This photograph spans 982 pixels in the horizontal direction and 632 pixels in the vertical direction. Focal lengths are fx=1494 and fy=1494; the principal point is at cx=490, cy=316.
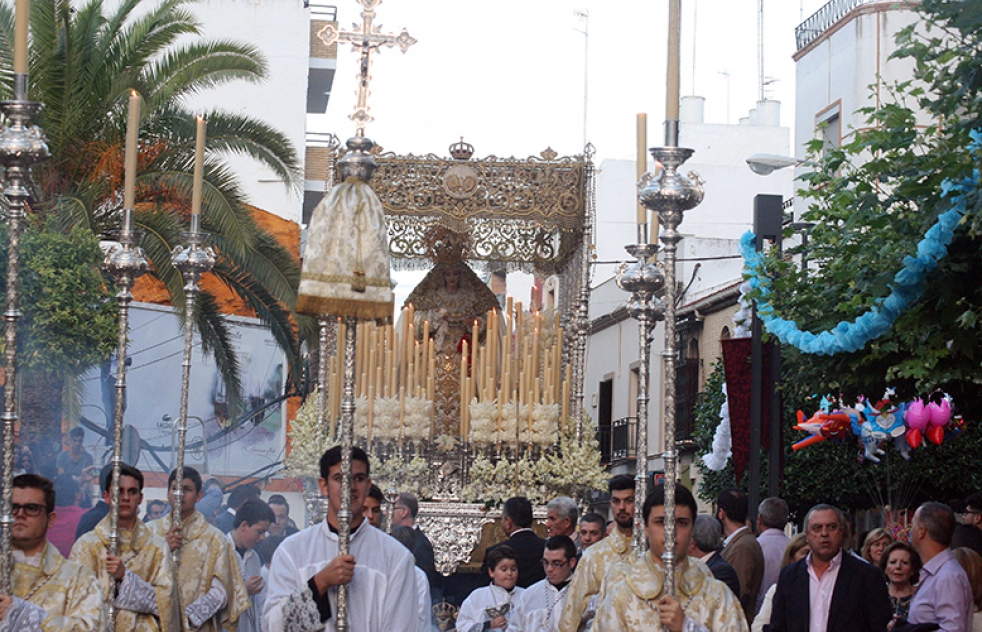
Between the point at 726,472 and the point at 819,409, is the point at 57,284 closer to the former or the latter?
the point at 819,409

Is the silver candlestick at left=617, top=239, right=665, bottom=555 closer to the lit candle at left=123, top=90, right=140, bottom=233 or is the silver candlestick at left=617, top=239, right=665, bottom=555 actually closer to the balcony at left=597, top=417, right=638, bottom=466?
the lit candle at left=123, top=90, right=140, bottom=233

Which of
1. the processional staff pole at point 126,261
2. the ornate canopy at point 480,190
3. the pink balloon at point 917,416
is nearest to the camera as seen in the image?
the processional staff pole at point 126,261

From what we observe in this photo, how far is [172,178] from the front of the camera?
13930 mm

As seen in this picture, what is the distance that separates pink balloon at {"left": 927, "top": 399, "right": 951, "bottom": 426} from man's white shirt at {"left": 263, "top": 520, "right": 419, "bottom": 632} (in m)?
6.69

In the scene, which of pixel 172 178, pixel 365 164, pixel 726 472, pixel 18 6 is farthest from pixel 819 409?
pixel 18 6

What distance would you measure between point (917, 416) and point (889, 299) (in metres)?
4.59

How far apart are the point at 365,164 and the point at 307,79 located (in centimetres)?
2314

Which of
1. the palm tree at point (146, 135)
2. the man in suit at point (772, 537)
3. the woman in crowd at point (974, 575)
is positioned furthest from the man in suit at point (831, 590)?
the palm tree at point (146, 135)

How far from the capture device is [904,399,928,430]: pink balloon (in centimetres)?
1161

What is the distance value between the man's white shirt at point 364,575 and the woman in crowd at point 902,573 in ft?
9.93

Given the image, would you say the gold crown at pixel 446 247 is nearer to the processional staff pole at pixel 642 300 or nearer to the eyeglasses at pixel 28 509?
the processional staff pole at pixel 642 300

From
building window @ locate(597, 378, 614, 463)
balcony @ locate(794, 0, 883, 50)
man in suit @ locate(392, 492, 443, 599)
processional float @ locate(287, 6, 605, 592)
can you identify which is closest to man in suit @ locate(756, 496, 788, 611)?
man in suit @ locate(392, 492, 443, 599)

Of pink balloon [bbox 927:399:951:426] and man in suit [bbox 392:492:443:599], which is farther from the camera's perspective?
pink balloon [bbox 927:399:951:426]

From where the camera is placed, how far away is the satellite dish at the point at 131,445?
61.0 feet
